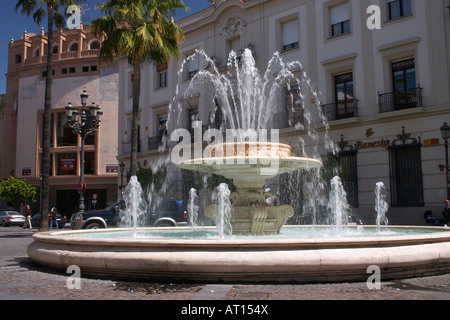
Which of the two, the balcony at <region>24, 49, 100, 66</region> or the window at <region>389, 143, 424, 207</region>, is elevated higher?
the balcony at <region>24, 49, 100, 66</region>

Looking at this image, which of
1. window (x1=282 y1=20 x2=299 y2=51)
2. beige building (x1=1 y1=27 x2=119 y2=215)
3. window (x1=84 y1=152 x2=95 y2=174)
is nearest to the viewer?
window (x1=282 y1=20 x2=299 y2=51)

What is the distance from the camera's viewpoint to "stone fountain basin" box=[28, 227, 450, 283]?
5527 mm

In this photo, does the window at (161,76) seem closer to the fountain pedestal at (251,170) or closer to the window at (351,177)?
the window at (351,177)

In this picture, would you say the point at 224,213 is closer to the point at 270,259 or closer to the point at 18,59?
the point at 270,259

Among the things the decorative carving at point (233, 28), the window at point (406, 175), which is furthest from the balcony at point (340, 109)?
the decorative carving at point (233, 28)

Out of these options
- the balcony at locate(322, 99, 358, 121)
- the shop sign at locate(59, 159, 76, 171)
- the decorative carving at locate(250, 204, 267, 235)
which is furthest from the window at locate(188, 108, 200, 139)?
the shop sign at locate(59, 159, 76, 171)

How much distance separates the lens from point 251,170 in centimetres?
878

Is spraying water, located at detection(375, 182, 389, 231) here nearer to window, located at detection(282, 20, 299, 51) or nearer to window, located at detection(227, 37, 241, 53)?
window, located at detection(282, 20, 299, 51)

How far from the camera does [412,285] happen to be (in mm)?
5523

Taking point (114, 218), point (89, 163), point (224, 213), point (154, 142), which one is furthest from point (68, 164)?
point (224, 213)

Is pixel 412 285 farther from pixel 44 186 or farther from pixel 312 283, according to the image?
pixel 44 186

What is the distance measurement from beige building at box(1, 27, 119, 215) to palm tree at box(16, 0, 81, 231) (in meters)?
23.7

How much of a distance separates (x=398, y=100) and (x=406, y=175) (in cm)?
325
